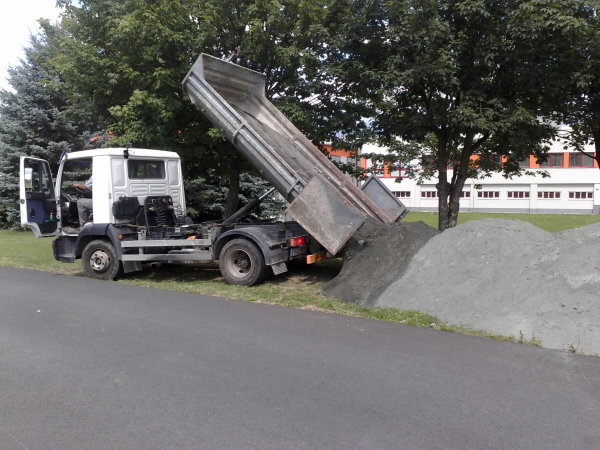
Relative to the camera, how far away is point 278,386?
4.50 metres

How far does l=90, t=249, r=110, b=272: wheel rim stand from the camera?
33.3 ft

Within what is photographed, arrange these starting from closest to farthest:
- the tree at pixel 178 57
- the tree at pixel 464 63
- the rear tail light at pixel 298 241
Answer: the rear tail light at pixel 298 241 → the tree at pixel 464 63 → the tree at pixel 178 57

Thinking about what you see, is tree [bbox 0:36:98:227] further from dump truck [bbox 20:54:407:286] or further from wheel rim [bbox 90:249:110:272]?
wheel rim [bbox 90:249:110:272]

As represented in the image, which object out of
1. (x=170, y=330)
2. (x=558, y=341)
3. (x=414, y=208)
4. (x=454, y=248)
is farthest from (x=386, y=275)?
(x=414, y=208)

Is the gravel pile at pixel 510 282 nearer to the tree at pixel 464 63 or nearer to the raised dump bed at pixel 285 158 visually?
the raised dump bed at pixel 285 158

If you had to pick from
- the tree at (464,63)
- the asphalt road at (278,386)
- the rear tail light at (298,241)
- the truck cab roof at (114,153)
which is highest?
the tree at (464,63)

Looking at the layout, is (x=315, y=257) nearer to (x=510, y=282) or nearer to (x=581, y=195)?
(x=510, y=282)

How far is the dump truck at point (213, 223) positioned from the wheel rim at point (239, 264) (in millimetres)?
20

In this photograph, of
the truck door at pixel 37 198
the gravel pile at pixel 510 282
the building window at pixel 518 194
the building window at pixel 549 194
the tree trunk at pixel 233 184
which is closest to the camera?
the gravel pile at pixel 510 282

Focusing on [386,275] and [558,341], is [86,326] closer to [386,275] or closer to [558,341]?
[386,275]

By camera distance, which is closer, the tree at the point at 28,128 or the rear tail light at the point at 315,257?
the rear tail light at the point at 315,257

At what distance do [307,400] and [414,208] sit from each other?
2067 inches

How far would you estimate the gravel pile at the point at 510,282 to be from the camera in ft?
19.5

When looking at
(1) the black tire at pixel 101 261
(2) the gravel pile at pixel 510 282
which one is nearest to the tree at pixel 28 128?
(1) the black tire at pixel 101 261
